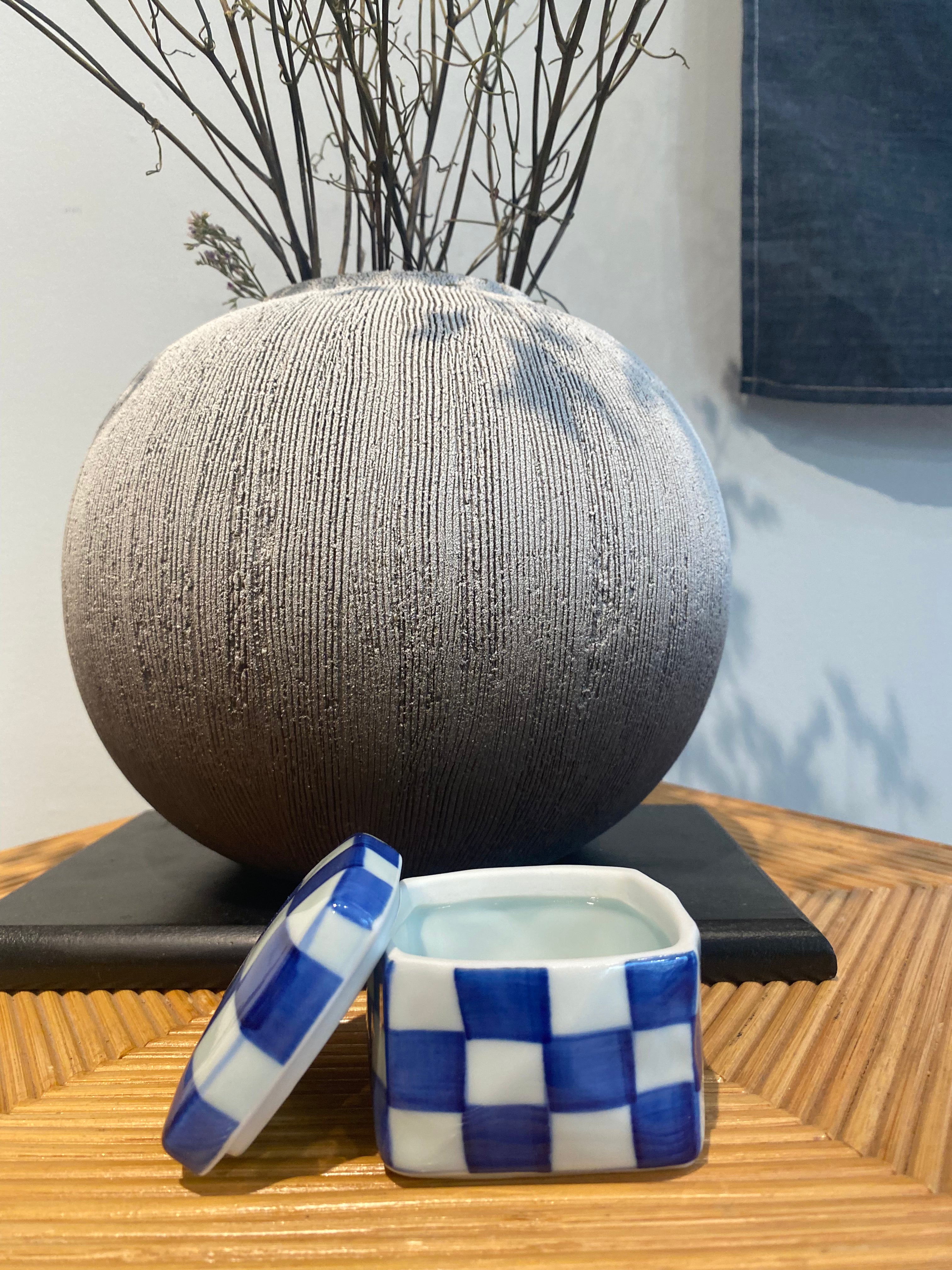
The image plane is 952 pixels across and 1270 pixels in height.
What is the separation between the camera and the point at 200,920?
50 centimetres

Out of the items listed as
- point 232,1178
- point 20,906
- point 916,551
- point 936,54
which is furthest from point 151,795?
point 936,54

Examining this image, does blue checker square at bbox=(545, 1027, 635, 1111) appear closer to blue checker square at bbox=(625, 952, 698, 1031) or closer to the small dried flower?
blue checker square at bbox=(625, 952, 698, 1031)

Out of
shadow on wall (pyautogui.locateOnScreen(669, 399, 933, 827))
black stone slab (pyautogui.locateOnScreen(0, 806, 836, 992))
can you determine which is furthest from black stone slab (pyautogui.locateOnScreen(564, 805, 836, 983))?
shadow on wall (pyautogui.locateOnScreen(669, 399, 933, 827))

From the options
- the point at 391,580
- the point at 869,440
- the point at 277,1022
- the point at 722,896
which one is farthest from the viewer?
the point at 869,440

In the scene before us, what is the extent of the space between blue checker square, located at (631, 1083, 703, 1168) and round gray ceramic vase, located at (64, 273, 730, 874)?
166 millimetres

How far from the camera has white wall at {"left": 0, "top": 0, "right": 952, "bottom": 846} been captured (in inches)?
37.5

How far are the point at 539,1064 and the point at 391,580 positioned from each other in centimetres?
20

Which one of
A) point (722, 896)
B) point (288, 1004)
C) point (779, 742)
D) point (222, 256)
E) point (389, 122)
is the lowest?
point (779, 742)

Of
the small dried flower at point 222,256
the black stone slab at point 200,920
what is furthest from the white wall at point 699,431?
the black stone slab at point 200,920

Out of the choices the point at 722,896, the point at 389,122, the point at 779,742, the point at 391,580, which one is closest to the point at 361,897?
the point at 391,580

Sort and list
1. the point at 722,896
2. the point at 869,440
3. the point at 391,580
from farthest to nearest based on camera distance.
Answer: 1. the point at 869,440
2. the point at 722,896
3. the point at 391,580

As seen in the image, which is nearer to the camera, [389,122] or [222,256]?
[222,256]

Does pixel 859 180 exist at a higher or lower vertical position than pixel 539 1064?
higher

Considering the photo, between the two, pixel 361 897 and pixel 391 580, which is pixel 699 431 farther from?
pixel 361 897
